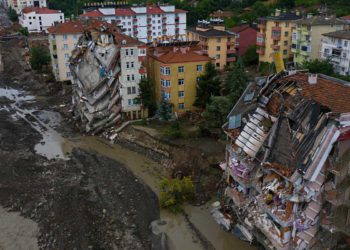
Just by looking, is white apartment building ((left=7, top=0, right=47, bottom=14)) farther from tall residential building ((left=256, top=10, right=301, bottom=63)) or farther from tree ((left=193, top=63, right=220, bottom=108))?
tree ((left=193, top=63, right=220, bottom=108))

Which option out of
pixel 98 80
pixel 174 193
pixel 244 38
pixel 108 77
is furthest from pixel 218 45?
pixel 174 193

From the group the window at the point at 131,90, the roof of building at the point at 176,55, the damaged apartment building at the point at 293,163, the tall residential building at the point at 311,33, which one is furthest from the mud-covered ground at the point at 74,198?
the tall residential building at the point at 311,33

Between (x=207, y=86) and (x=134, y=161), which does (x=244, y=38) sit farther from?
(x=134, y=161)

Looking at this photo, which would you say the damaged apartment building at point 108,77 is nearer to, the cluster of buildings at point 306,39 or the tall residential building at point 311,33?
the cluster of buildings at point 306,39

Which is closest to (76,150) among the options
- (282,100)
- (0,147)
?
(0,147)

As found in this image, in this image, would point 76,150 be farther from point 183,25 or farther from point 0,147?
point 183,25

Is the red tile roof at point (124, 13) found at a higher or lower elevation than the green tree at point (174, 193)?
higher

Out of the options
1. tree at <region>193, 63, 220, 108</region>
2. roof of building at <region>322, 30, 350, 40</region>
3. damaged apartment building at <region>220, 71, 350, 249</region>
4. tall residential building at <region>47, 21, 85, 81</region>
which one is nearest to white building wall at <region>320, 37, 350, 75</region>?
roof of building at <region>322, 30, 350, 40</region>
